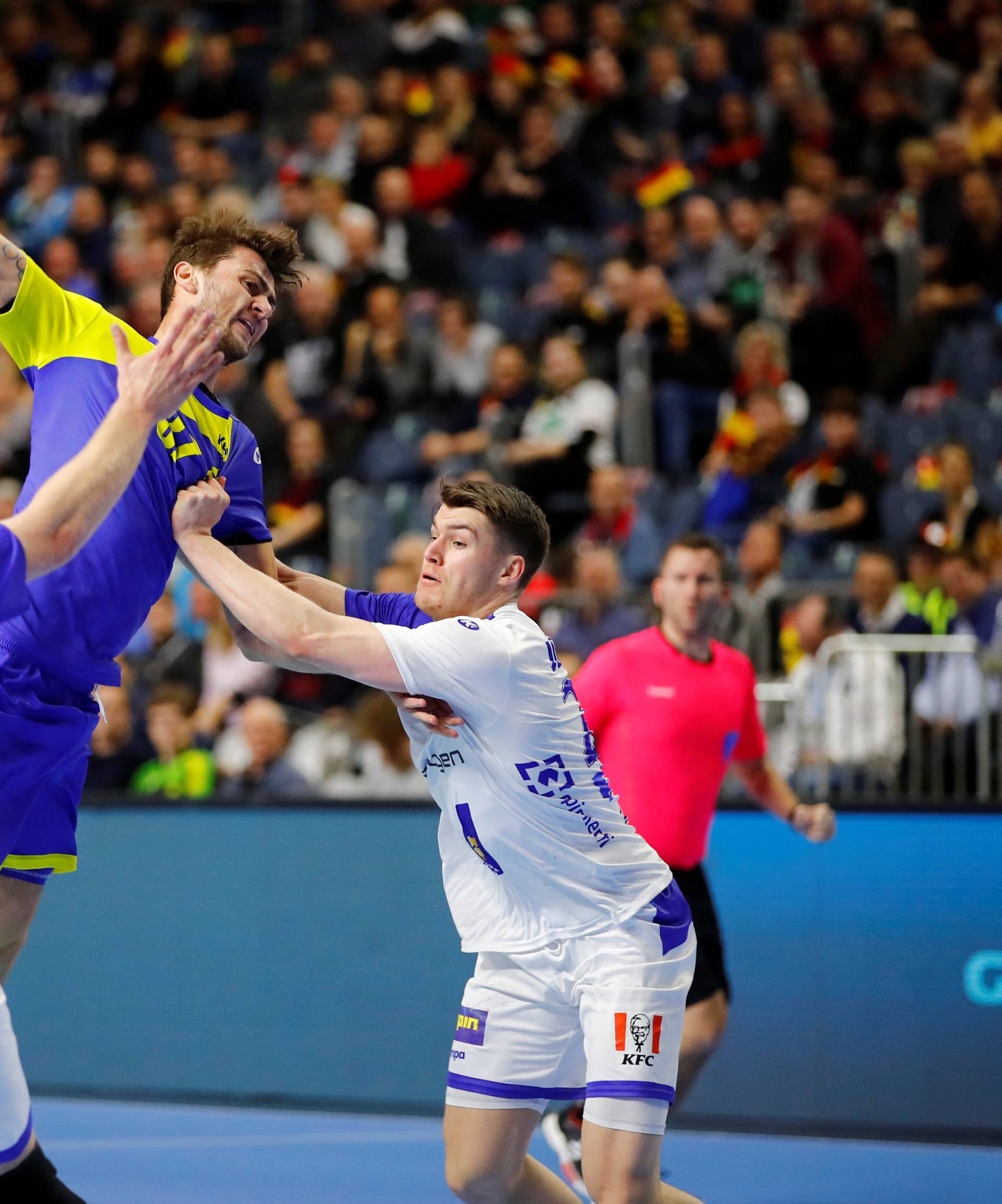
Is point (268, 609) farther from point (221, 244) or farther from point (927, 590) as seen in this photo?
point (927, 590)

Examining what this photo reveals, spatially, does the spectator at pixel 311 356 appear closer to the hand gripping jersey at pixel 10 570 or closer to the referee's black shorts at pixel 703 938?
the referee's black shorts at pixel 703 938

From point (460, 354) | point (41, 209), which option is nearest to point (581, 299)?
point (460, 354)

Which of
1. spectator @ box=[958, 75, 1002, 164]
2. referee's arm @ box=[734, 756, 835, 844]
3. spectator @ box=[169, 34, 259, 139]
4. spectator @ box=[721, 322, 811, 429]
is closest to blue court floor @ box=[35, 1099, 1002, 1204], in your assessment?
referee's arm @ box=[734, 756, 835, 844]

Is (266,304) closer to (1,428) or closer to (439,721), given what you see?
(439,721)

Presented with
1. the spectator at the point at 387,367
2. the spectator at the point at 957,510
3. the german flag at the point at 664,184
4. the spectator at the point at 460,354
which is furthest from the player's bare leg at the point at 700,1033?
the german flag at the point at 664,184

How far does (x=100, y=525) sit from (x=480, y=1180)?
5.74 ft

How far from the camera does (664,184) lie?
456 inches

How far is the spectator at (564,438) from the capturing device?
9.44 meters

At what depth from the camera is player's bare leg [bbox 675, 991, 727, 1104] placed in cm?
568

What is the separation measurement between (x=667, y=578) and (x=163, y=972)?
11.2ft

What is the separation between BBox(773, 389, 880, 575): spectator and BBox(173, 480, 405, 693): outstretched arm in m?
5.23

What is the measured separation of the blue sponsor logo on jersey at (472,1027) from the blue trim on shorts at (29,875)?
1023 millimetres

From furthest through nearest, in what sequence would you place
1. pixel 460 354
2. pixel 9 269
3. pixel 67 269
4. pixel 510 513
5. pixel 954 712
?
pixel 67 269, pixel 460 354, pixel 954 712, pixel 510 513, pixel 9 269

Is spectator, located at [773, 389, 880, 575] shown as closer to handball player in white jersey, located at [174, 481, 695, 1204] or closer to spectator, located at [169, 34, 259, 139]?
handball player in white jersey, located at [174, 481, 695, 1204]
